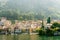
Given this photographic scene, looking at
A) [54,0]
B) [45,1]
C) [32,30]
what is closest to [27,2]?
[45,1]

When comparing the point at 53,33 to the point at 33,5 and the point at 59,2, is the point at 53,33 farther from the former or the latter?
the point at 59,2

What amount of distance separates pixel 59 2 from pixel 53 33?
4328cm

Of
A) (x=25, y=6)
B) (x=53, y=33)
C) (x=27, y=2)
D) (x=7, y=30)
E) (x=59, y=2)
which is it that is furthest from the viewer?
(x=59, y=2)

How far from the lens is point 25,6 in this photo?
48.9 metres

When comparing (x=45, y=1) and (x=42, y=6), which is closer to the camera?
(x=42, y=6)

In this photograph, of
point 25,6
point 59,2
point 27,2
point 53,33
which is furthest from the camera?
point 59,2

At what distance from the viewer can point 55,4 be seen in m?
55.0

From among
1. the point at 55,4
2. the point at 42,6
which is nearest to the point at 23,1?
the point at 42,6

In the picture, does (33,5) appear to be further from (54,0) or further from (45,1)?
(54,0)

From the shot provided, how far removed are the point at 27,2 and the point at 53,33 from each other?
3677 cm

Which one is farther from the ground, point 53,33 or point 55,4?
point 55,4

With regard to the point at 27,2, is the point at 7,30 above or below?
below

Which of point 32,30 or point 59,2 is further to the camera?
point 59,2

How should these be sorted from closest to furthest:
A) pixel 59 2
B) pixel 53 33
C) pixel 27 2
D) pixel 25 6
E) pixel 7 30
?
pixel 53 33 < pixel 7 30 < pixel 25 6 < pixel 27 2 < pixel 59 2
